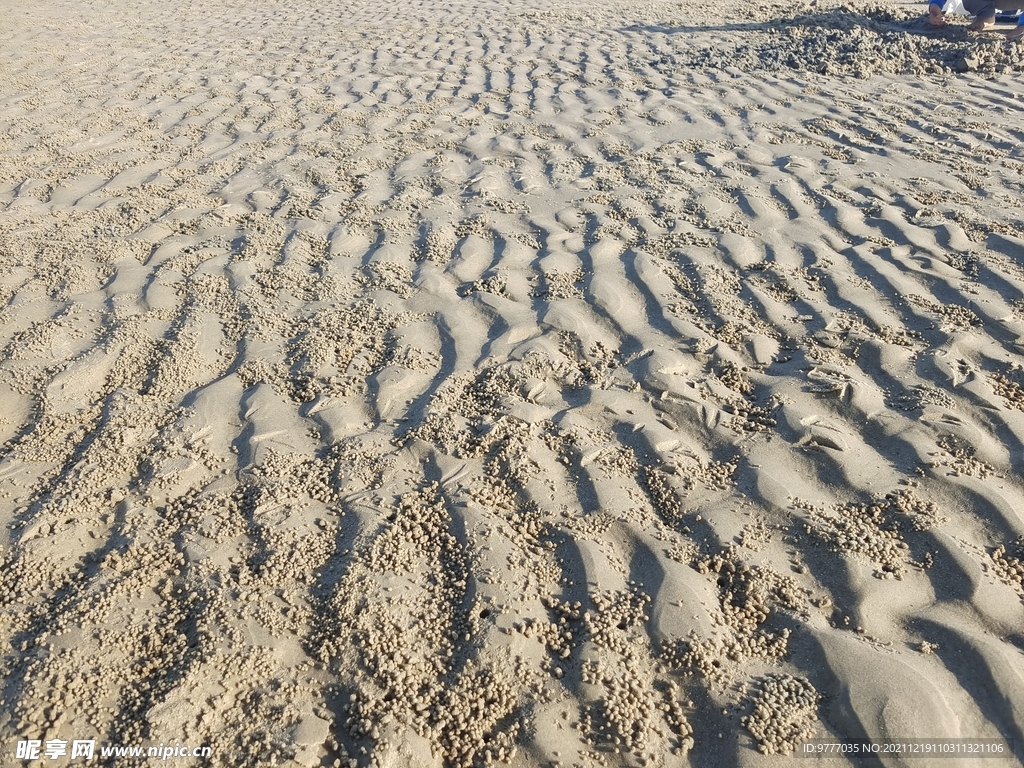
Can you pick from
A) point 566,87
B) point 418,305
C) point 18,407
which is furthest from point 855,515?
point 566,87

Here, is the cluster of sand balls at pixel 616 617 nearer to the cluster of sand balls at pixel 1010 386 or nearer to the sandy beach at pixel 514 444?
the sandy beach at pixel 514 444

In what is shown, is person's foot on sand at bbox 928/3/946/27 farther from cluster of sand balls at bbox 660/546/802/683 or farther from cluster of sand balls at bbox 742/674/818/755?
cluster of sand balls at bbox 742/674/818/755

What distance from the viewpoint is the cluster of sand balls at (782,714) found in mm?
1500

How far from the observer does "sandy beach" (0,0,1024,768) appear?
1574 mm

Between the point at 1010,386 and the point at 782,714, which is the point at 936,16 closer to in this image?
the point at 1010,386

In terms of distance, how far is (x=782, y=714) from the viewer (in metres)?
1.54

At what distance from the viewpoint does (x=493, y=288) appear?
10.0 feet

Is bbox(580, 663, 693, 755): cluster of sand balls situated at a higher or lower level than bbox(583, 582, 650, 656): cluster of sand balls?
lower

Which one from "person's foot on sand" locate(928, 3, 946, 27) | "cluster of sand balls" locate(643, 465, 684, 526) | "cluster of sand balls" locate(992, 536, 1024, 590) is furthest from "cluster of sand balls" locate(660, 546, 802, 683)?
"person's foot on sand" locate(928, 3, 946, 27)

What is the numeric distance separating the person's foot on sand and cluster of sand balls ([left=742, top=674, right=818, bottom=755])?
281 inches

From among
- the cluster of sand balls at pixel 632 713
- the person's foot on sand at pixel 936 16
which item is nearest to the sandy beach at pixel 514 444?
the cluster of sand balls at pixel 632 713

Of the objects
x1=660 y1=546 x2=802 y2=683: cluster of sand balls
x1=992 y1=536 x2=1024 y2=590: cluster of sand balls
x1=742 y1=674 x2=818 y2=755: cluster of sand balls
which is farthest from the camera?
x1=992 y1=536 x2=1024 y2=590: cluster of sand balls

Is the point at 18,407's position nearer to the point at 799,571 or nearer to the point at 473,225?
the point at 473,225

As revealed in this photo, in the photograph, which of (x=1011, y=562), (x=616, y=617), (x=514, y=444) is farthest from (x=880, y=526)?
(x=514, y=444)
